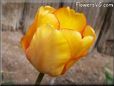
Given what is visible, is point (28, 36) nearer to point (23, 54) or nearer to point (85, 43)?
point (85, 43)

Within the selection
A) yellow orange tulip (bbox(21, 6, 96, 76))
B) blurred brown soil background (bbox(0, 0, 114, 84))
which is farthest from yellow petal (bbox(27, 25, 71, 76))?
blurred brown soil background (bbox(0, 0, 114, 84))

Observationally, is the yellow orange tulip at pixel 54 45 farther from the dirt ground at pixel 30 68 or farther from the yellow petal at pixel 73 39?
the dirt ground at pixel 30 68

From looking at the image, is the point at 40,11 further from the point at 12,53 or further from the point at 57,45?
→ the point at 12,53

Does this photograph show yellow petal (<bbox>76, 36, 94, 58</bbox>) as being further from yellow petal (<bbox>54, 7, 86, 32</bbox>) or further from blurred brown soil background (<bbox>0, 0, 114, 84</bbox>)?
blurred brown soil background (<bbox>0, 0, 114, 84</bbox>)

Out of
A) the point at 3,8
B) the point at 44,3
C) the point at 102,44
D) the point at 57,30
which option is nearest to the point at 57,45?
the point at 57,30

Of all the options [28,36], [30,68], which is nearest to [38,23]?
[28,36]

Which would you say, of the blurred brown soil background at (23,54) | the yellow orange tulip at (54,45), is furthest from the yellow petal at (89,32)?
the blurred brown soil background at (23,54)
